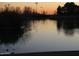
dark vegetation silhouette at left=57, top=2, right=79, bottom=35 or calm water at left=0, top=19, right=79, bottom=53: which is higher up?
dark vegetation silhouette at left=57, top=2, right=79, bottom=35

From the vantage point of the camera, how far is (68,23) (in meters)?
1.47

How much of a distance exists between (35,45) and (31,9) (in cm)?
36

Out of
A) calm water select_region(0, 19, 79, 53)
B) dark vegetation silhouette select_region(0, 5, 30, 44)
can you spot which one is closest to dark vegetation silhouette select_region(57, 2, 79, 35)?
calm water select_region(0, 19, 79, 53)

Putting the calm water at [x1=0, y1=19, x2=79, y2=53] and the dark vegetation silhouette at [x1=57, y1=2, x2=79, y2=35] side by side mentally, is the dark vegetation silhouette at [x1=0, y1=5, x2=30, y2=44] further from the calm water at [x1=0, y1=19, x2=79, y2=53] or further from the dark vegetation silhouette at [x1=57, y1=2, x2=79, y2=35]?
the dark vegetation silhouette at [x1=57, y1=2, x2=79, y2=35]

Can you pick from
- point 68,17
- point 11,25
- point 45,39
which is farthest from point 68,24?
point 11,25

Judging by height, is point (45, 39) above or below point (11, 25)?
below

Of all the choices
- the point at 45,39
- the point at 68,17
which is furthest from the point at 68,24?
the point at 45,39

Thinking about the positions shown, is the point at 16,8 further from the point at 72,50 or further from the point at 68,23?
the point at 72,50

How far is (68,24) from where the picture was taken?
4.82 feet

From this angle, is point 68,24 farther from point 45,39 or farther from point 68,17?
point 45,39

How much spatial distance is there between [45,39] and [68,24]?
0.86 feet

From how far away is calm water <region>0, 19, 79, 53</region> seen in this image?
4.76ft

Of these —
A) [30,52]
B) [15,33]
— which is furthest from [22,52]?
[15,33]

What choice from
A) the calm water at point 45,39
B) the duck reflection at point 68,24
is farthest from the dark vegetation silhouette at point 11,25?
the duck reflection at point 68,24
